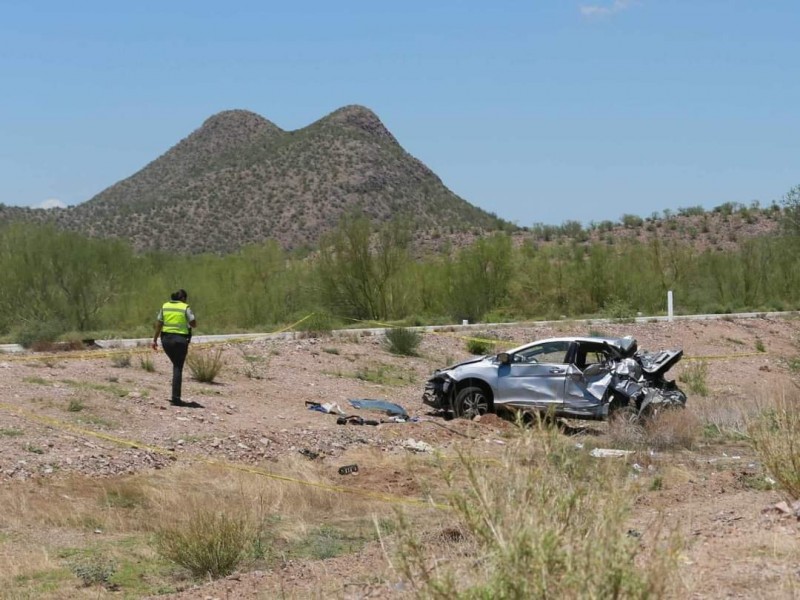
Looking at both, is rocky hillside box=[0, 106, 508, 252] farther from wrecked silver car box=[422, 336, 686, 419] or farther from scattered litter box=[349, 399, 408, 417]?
wrecked silver car box=[422, 336, 686, 419]

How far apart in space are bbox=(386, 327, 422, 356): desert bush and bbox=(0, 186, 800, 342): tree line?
6046 mm

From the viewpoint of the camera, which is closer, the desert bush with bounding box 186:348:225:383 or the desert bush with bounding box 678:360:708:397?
the desert bush with bounding box 186:348:225:383

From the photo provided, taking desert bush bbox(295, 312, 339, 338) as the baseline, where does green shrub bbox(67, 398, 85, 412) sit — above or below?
below

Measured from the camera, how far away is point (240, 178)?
336ft

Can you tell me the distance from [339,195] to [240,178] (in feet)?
34.7

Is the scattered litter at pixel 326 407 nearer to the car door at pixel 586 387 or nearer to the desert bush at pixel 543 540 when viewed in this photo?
the car door at pixel 586 387

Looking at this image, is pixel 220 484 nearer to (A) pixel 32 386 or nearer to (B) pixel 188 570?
(B) pixel 188 570

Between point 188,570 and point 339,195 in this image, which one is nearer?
point 188,570

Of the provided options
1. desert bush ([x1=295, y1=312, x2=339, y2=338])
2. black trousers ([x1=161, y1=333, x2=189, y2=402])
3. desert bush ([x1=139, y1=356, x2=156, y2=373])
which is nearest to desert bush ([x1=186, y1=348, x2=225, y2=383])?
desert bush ([x1=139, y1=356, x2=156, y2=373])

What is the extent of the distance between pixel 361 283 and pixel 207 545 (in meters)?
32.9

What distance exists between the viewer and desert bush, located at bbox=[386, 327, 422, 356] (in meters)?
29.8

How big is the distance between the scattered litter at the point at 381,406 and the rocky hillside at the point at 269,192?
226ft

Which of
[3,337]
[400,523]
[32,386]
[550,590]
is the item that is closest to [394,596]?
[400,523]

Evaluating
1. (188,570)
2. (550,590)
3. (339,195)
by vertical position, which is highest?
(339,195)
